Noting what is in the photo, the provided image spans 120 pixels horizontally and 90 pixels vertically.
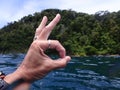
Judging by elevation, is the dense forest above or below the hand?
above

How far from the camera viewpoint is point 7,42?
4625cm

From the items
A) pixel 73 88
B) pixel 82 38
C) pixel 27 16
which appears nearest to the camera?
pixel 73 88

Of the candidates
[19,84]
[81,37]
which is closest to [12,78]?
[19,84]

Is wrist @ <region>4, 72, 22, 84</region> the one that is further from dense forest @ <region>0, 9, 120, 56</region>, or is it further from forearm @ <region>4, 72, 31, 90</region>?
dense forest @ <region>0, 9, 120, 56</region>

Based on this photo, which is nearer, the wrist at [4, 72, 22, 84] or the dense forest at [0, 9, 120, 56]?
the wrist at [4, 72, 22, 84]

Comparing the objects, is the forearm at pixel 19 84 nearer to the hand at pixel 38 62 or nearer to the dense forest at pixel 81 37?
the hand at pixel 38 62

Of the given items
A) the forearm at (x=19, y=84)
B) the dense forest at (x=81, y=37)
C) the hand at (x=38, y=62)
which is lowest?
the forearm at (x=19, y=84)

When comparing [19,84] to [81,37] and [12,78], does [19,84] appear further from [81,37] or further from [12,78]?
[81,37]

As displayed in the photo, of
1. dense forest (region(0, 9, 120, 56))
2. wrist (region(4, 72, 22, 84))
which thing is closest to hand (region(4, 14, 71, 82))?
wrist (region(4, 72, 22, 84))

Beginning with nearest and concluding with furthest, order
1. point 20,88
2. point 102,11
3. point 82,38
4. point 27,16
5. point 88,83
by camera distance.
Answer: point 20,88
point 88,83
point 82,38
point 102,11
point 27,16

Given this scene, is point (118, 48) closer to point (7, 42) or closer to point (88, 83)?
point (7, 42)

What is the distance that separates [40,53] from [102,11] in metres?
58.6

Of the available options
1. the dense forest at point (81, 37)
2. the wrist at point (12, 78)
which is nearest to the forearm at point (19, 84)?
the wrist at point (12, 78)

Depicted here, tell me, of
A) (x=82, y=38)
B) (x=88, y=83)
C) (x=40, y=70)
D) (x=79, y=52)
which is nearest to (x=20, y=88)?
(x=40, y=70)
